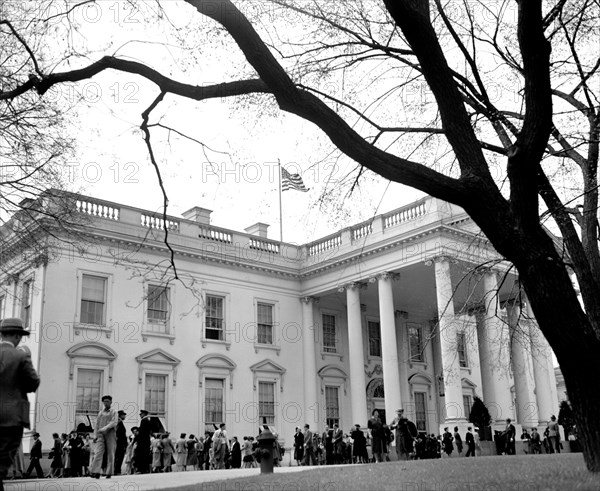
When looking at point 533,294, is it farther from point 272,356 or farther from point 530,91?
point 272,356

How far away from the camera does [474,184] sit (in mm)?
7816

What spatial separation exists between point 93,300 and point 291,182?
426 inches

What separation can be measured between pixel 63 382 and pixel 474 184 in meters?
20.6

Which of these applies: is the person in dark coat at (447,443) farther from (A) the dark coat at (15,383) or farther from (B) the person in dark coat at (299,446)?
(A) the dark coat at (15,383)

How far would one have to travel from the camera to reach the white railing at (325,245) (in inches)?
1316

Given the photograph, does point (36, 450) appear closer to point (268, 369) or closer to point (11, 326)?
point (268, 369)

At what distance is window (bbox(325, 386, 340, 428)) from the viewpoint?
33750 mm

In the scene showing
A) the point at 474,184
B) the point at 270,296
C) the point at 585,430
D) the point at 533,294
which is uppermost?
the point at 270,296

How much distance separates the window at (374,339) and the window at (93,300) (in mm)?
15492

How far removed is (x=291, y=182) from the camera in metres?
32.1

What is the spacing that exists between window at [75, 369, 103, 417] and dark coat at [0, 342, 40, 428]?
20.2m

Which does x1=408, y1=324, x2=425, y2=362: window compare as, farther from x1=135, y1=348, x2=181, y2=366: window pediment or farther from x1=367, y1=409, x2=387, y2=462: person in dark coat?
x1=367, y1=409, x2=387, y2=462: person in dark coat

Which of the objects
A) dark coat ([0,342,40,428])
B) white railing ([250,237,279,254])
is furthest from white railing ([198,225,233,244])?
dark coat ([0,342,40,428])

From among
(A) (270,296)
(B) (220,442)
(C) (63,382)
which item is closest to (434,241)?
(A) (270,296)
